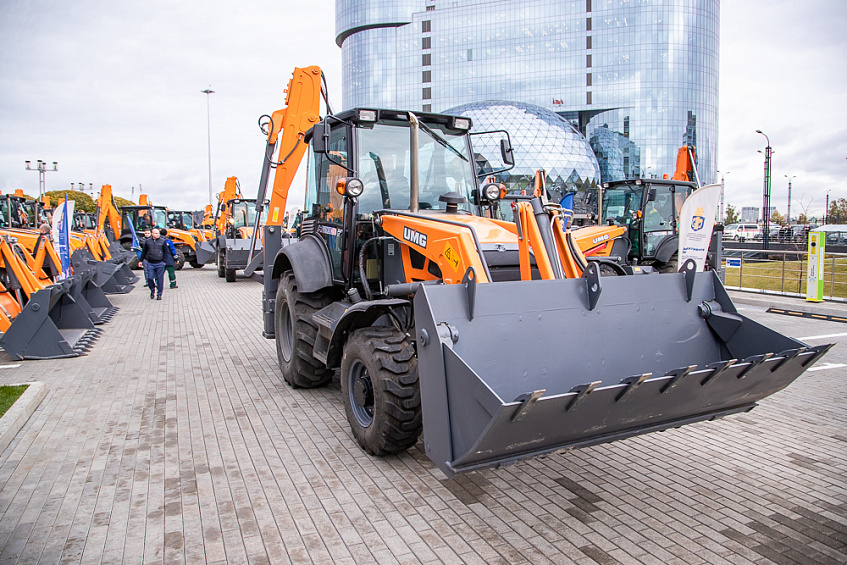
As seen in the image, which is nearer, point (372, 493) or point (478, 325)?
point (478, 325)

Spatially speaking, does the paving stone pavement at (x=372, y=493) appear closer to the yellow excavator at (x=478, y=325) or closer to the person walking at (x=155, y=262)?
the yellow excavator at (x=478, y=325)

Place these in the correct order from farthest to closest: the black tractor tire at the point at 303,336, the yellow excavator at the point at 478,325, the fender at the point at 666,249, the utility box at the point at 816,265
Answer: the fender at the point at 666,249, the utility box at the point at 816,265, the black tractor tire at the point at 303,336, the yellow excavator at the point at 478,325

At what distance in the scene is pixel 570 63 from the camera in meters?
83.1

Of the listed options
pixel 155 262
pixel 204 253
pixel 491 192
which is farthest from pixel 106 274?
pixel 491 192

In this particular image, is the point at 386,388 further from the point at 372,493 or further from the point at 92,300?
the point at 92,300

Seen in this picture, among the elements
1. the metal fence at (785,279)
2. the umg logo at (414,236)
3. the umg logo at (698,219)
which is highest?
the umg logo at (698,219)

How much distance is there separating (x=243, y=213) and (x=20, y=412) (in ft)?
61.4

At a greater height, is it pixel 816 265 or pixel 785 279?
pixel 816 265

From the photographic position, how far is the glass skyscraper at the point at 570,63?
78062 millimetres

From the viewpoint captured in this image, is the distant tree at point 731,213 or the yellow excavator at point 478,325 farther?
the distant tree at point 731,213

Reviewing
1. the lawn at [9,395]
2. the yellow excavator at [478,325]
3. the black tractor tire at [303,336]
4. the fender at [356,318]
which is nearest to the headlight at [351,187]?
the yellow excavator at [478,325]

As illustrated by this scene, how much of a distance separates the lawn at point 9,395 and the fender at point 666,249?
13018mm

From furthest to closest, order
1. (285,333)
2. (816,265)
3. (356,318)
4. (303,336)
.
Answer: (816,265), (285,333), (303,336), (356,318)

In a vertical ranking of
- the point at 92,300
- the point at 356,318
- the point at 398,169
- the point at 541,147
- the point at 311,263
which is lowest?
the point at 92,300
